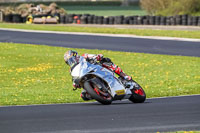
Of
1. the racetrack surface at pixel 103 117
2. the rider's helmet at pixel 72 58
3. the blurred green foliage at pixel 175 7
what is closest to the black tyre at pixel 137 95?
the racetrack surface at pixel 103 117

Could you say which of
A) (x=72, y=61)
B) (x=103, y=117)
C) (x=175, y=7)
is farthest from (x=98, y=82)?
(x=175, y=7)

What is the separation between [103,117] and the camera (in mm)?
9000

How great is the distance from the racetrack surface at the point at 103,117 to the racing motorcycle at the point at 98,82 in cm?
25

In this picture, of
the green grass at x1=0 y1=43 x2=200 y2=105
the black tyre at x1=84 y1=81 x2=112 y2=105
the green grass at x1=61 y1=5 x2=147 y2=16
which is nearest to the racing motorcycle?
the black tyre at x1=84 y1=81 x2=112 y2=105

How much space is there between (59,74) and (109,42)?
11.8 meters

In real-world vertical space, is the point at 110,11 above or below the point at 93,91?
below

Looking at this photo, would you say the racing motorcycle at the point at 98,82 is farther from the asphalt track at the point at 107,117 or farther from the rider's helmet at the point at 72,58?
the asphalt track at the point at 107,117

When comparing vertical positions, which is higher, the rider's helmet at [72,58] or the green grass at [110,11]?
the rider's helmet at [72,58]

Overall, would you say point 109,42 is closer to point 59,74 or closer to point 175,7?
point 59,74

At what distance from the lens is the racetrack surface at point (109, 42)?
84.8ft

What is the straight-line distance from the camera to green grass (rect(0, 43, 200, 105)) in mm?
13164

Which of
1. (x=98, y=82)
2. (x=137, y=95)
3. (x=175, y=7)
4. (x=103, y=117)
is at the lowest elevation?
(x=175, y=7)

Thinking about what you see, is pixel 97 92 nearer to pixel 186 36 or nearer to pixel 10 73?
pixel 10 73

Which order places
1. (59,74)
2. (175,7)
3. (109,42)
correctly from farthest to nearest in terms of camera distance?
(175,7)
(109,42)
(59,74)
